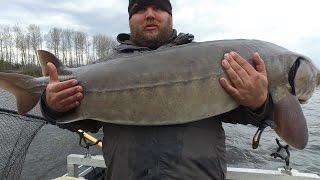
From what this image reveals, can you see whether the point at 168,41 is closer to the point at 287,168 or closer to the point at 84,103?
the point at 84,103

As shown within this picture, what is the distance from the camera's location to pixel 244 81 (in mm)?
3049

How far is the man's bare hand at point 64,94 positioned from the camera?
10.7 ft

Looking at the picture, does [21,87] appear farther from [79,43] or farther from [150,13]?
[79,43]

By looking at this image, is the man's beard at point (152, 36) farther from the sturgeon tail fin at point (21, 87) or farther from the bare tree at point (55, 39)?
the bare tree at point (55, 39)

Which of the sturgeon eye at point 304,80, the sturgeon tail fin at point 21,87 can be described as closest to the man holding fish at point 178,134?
the sturgeon tail fin at point 21,87

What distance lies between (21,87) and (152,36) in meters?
1.23

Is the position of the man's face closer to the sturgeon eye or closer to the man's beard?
the man's beard

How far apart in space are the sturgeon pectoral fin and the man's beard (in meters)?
1.21

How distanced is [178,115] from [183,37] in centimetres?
93

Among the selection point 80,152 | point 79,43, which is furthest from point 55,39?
point 80,152

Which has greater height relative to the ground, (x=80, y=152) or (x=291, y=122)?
(x=291, y=122)

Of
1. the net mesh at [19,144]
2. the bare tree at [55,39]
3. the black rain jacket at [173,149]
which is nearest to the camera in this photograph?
the black rain jacket at [173,149]

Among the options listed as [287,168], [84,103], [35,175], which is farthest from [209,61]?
[35,175]

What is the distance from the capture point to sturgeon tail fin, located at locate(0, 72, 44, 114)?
11.5 ft
